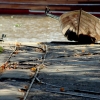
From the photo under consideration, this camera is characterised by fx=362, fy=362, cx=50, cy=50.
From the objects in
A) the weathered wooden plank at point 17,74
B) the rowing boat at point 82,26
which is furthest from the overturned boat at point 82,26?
the weathered wooden plank at point 17,74

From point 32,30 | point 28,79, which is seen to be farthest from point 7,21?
point 28,79

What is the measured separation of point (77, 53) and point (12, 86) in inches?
220

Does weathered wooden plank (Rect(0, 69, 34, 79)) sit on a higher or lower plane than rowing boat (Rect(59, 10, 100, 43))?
lower

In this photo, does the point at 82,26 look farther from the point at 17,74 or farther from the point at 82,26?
the point at 17,74

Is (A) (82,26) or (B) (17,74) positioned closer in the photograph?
(B) (17,74)

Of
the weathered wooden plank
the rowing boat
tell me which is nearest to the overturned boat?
the rowing boat

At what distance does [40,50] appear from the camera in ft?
45.9

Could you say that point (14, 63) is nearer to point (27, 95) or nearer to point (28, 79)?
point (28, 79)

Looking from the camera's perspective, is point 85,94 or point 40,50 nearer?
point 85,94

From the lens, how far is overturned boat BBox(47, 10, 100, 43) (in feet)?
53.5

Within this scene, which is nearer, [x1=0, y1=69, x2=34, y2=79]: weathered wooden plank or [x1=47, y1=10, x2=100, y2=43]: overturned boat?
[x1=0, y1=69, x2=34, y2=79]: weathered wooden plank

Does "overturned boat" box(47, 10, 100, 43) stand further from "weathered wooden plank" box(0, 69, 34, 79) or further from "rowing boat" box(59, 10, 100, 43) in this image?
"weathered wooden plank" box(0, 69, 34, 79)

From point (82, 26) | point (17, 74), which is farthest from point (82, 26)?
point (17, 74)

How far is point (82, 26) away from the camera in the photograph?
54.4 ft
